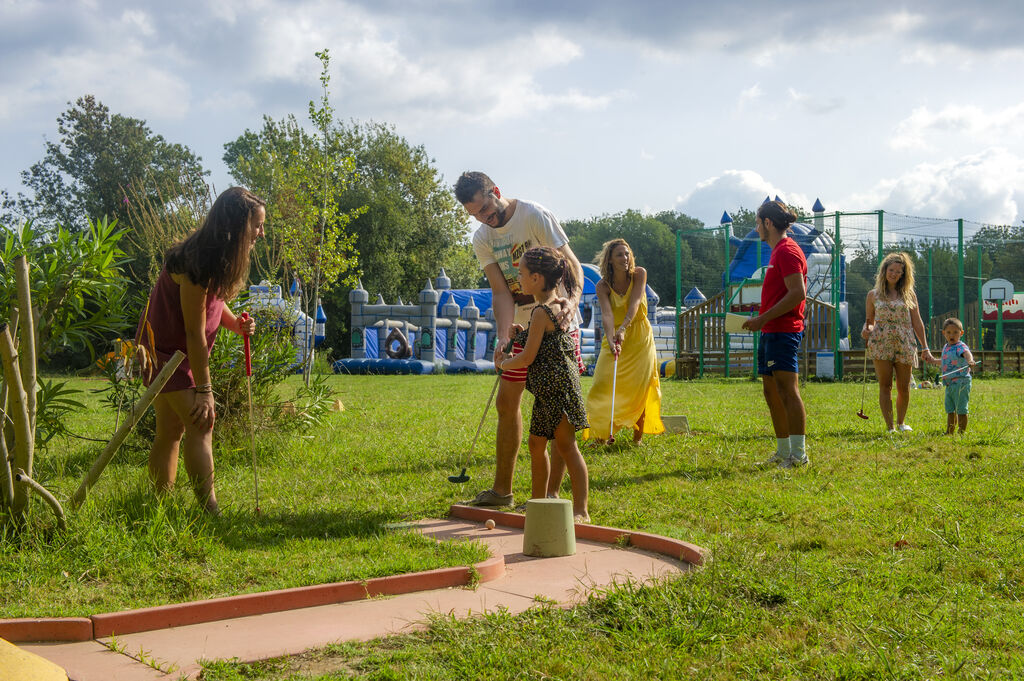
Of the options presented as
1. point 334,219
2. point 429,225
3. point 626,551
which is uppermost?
point 429,225

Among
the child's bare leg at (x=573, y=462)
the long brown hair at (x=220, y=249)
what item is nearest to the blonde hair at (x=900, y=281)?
the child's bare leg at (x=573, y=462)

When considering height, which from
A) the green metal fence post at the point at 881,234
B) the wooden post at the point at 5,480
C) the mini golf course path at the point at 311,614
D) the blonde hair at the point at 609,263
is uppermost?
the green metal fence post at the point at 881,234

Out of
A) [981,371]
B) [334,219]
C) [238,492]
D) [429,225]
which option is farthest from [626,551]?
[429,225]

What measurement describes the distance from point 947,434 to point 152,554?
683 cm

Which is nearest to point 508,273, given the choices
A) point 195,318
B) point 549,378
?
point 549,378

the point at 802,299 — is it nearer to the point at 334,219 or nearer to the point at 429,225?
the point at 334,219

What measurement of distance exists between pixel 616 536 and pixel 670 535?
26 cm

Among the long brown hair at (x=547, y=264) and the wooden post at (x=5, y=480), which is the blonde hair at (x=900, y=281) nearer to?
the long brown hair at (x=547, y=264)

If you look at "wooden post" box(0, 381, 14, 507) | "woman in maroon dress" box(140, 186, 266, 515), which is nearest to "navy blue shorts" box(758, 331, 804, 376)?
"woman in maroon dress" box(140, 186, 266, 515)

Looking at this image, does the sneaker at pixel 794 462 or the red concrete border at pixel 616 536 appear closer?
the red concrete border at pixel 616 536

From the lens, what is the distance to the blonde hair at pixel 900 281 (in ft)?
29.0

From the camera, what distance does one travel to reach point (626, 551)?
4309 mm

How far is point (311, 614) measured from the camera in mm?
3332

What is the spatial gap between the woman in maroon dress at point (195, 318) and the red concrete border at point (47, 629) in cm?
141
